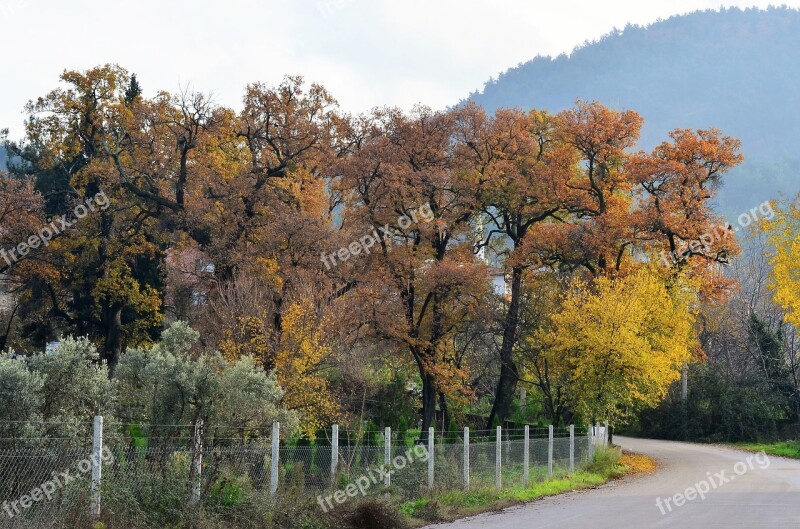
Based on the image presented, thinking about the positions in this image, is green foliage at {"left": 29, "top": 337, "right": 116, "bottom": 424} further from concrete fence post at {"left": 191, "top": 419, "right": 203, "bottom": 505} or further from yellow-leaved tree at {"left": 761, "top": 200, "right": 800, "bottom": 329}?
yellow-leaved tree at {"left": 761, "top": 200, "right": 800, "bottom": 329}

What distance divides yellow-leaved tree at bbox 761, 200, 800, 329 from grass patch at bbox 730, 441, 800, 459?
8.34m

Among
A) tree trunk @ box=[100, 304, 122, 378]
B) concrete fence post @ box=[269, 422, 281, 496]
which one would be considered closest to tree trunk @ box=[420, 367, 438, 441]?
tree trunk @ box=[100, 304, 122, 378]

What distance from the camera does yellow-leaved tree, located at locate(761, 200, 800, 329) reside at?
35656 millimetres

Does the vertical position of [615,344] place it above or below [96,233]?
below

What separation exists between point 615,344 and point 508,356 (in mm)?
10301

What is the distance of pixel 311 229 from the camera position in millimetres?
34875

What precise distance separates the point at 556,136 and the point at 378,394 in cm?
1512

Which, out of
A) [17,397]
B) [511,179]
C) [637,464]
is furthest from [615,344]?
[17,397]

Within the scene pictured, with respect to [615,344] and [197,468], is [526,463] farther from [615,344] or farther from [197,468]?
[197,468]

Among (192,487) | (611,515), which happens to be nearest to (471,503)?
(611,515)

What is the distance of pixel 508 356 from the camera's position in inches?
1635

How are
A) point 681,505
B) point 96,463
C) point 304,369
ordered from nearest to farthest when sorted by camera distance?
point 96,463
point 681,505
point 304,369

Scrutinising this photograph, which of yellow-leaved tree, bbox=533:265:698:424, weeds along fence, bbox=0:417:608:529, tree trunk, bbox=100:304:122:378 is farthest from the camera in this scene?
tree trunk, bbox=100:304:122:378

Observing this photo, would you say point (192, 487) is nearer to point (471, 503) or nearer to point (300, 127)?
point (471, 503)
